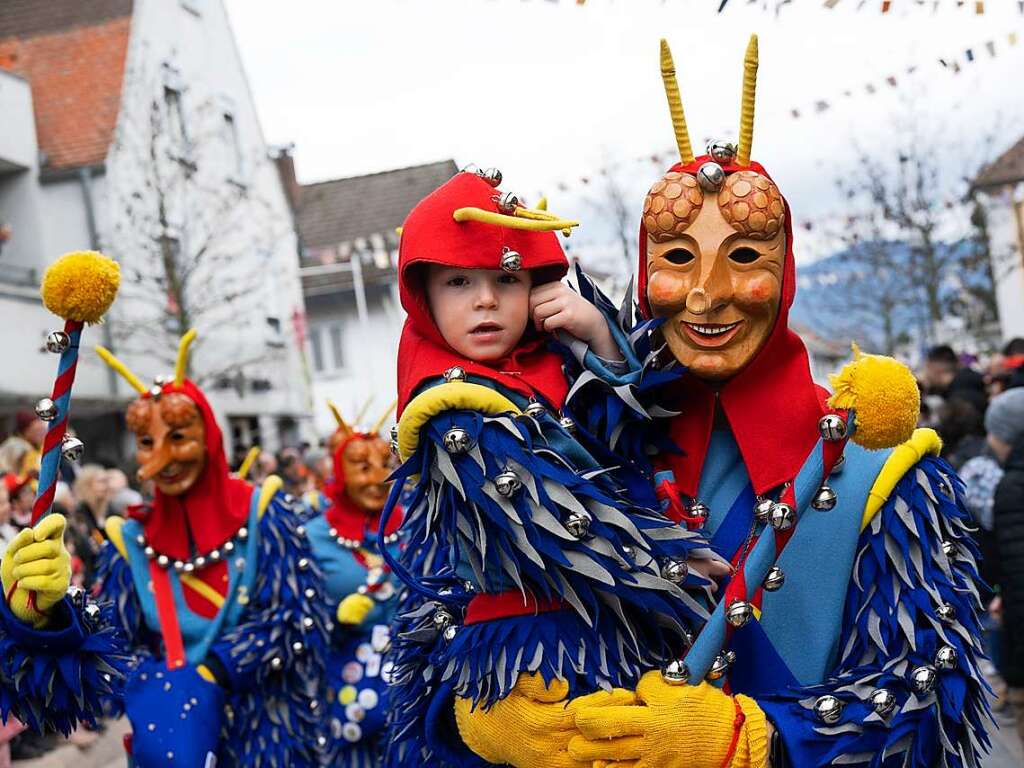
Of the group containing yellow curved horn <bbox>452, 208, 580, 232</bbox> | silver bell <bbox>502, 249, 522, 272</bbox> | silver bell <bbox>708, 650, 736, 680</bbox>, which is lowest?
silver bell <bbox>708, 650, 736, 680</bbox>

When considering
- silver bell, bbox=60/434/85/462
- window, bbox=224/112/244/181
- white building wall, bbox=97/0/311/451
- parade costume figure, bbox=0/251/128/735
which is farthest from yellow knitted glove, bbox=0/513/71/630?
window, bbox=224/112/244/181

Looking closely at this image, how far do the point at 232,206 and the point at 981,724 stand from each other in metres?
16.1

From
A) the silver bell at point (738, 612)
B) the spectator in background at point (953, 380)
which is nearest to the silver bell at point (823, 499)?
the silver bell at point (738, 612)

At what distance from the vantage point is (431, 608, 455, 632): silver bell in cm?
275

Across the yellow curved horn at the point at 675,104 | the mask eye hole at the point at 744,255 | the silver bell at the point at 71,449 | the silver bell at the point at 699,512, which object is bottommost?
the silver bell at the point at 699,512

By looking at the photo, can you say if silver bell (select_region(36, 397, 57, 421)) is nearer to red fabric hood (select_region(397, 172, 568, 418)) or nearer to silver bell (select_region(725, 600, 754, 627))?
red fabric hood (select_region(397, 172, 568, 418))

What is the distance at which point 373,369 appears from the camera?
91.5 feet

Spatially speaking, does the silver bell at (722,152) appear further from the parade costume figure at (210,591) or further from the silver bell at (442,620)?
the parade costume figure at (210,591)

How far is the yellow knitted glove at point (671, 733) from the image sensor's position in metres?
2.23

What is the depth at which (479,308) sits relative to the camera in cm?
263

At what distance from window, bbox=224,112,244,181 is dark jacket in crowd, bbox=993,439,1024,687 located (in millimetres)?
16938

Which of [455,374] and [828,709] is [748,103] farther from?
[828,709]

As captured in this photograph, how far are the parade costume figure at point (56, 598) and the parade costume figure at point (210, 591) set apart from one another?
1182 millimetres

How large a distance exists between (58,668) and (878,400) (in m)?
2.26
